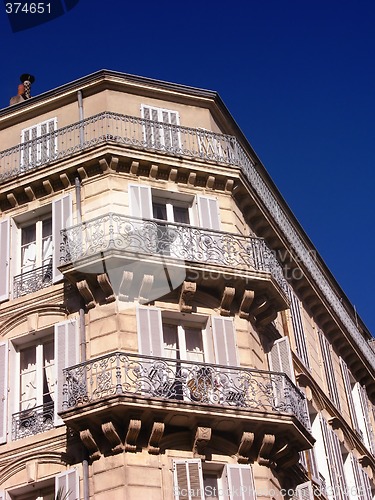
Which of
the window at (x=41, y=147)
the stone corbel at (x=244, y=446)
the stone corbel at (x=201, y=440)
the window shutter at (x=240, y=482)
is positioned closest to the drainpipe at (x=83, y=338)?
the window at (x=41, y=147)

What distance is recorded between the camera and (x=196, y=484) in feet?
53.1

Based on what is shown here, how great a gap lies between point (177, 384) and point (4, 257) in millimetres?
5025

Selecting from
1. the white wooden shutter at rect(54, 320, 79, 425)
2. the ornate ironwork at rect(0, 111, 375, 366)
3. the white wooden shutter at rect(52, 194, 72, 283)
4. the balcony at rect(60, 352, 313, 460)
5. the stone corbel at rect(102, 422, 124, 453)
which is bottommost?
the stone corbel at rect(102, 422, 124, 453)

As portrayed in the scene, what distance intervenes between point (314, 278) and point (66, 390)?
982cm

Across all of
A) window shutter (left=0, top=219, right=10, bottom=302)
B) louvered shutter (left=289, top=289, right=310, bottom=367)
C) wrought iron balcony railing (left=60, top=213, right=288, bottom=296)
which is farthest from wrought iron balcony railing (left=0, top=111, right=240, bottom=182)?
louvered shutter (left=289, top=289, right=310, bottom=367)

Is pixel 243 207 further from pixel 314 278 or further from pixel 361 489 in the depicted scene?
pixel 361 489

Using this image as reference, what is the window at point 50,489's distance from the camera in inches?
634

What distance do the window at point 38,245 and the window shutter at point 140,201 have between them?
1.25 metres

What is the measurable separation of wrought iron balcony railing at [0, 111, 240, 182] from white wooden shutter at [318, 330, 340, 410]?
6.14 m

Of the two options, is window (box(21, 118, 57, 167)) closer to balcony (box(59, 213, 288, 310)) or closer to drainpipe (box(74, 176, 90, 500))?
drainpipe (box(74, 176, 90, 500))

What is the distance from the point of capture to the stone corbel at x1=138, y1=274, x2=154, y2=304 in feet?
59.1

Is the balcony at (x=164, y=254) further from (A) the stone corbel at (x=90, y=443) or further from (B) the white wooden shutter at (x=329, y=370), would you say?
(B) the white wooden shutter at (x=329, y=370)

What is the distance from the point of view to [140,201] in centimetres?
1969

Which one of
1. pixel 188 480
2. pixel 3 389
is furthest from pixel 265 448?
pixel 3 389
